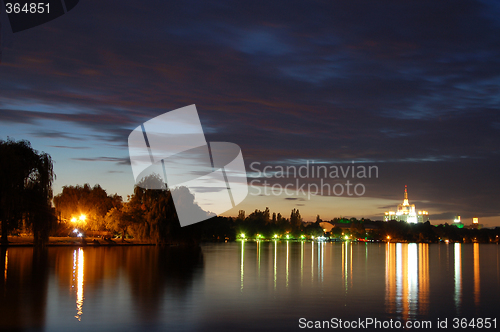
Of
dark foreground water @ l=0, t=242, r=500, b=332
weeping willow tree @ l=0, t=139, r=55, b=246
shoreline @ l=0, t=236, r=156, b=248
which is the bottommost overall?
shoreline @ l=0, t=236, r=156, b=248

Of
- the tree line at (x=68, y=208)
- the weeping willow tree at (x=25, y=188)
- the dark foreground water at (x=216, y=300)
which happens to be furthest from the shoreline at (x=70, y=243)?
the dark foreground water at (x=216, y=300)

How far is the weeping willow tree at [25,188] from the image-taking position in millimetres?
34844

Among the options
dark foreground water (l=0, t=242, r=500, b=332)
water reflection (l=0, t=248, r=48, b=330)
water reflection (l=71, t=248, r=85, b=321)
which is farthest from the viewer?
water reflection (l=71, t=248, r=85, b=321)

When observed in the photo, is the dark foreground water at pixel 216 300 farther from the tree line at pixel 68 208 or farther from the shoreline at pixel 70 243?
the shoreline at pixel 70 243

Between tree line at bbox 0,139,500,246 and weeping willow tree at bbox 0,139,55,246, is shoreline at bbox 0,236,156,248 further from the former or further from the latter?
weeping willow tree at bbox 0,139,55,246

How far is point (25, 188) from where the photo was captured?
3691 cm

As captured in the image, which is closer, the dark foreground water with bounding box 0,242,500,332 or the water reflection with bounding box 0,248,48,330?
the water reflection with bounding box 0,248,48,330

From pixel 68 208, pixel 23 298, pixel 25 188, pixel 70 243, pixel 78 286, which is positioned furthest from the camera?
pixel 68 208

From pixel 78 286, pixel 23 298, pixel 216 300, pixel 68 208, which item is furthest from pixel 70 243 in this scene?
pixel 216 300

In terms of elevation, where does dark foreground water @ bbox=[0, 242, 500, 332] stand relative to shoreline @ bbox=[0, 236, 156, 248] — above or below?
above

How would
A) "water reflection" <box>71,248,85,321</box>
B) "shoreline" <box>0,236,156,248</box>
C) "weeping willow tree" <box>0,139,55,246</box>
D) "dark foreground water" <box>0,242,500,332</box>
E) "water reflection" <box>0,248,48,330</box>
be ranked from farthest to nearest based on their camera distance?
"shoreline" <box>0,236,156,248</box> → "weeping willow tree" <box>0,139,55,246</box> → "water reflection" <box>71,248,85,321</box> → "dark foreground water" <box>0,242,500,332</box> → "water reflection" <box>0,248,48,330</box>

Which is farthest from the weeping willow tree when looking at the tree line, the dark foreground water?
the dark foreground water

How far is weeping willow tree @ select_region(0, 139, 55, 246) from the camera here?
34844mm

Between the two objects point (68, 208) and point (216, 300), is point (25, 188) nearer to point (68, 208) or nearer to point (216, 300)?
point (216, 300)
